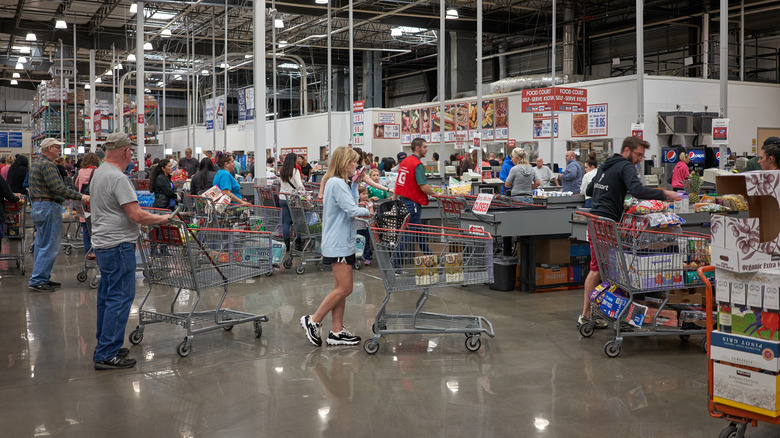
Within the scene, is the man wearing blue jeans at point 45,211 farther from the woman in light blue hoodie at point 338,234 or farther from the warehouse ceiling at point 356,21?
the warehouse ceiling at point 356,21

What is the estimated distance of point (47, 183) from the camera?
25.8ft

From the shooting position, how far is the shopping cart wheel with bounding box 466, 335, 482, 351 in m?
5.74

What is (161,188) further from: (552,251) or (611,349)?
(611,349)

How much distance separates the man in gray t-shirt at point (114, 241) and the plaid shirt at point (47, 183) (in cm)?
→ 284

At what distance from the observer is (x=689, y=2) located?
22.3 meters

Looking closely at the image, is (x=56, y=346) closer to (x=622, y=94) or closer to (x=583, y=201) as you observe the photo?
(x=583, y=201)

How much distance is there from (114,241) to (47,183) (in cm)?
332

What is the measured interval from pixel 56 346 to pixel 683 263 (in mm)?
5184

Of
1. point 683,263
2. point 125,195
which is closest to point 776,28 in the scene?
point 683,263

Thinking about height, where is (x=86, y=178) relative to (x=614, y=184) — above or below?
above

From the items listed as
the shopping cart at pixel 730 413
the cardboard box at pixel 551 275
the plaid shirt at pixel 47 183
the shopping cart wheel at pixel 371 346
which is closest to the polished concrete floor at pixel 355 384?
the shopping cart wheel at pixel 371 346

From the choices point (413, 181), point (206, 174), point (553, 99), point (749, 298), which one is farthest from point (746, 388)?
point (553, 99)

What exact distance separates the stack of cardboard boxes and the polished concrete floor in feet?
1.89

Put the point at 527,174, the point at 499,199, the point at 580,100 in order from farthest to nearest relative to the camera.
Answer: the point at 580,100
the point at 527,174
the point at 499,199
